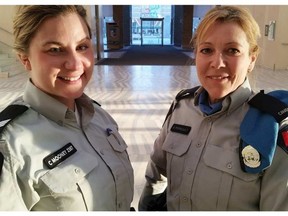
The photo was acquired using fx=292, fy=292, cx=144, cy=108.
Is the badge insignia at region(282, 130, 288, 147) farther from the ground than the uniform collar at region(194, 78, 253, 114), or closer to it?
closer to it

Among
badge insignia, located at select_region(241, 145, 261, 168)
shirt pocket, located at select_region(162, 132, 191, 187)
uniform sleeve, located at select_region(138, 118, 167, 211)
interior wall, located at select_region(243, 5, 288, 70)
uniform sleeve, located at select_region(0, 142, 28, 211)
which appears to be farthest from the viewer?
Answer: interior wall, located at select_region(243, 5, 288, 70)

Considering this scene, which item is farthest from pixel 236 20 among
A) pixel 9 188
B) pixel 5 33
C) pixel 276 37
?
pixel 5 33

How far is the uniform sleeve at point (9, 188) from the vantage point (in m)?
0.84

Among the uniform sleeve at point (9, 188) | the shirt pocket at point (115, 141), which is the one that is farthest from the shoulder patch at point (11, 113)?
the shirt pocket at point (115, 141)

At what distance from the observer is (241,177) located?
1115 mm

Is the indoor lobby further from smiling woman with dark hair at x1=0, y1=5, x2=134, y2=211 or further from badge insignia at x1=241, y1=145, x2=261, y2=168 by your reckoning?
smiling woman with dark hair at x1=0, y1=5, x2=134, y2=211

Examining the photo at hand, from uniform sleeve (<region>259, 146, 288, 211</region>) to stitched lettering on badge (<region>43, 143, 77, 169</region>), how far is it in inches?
28.2

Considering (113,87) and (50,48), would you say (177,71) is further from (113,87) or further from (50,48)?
(50,48)

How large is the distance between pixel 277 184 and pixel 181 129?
1.61ft

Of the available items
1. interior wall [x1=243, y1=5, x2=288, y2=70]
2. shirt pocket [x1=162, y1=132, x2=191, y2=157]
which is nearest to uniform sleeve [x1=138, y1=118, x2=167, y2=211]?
shirt pocket [x1=162, y1=132, x2=191, y2=157]

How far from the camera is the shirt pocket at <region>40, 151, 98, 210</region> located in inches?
38.2

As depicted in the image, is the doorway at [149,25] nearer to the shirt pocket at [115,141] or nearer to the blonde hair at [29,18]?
the shirt pocket at [115,141]

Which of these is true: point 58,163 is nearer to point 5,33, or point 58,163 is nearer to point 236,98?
point 236,98

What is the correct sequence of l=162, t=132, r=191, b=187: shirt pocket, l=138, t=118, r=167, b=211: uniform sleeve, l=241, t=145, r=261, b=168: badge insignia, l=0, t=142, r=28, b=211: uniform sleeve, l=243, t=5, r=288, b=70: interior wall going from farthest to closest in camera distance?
1. l=243, t=5, r=288, b=70: interior wall
2. l=138, t=118, r=167, b=211: uniform sleeve
3. l=162, t=132, r=191, b=187: shirt pocket
4. l=241, t=145, r=261, b=168: badge insignia
5. l=0, t=142, r=28, b=211: uniform sleeve
